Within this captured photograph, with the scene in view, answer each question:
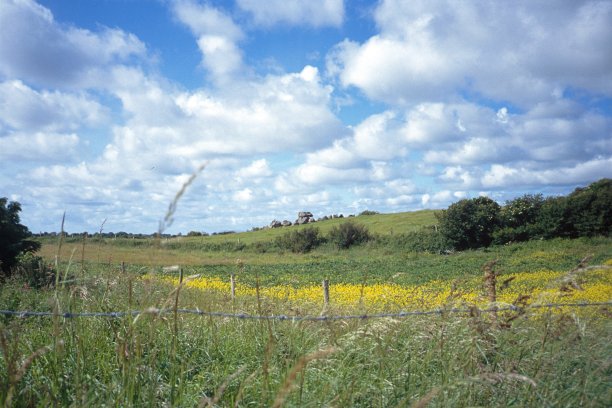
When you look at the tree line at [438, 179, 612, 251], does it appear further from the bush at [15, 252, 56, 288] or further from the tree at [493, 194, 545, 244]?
the bush at [15, 252, 56, 288]

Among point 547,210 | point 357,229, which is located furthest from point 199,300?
point 357,229

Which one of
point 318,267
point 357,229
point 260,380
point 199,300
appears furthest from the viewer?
point 357,229

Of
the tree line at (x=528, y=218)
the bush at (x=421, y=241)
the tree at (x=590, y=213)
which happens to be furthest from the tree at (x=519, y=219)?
the bush at (x=421, y=241)

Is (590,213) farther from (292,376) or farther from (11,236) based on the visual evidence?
(292,376)

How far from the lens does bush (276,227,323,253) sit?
53056 mm

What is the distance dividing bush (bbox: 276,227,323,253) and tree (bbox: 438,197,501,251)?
16.3 meters

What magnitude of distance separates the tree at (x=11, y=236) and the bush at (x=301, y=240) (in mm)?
39903

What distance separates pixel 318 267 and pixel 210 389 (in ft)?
102

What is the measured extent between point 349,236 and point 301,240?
5918 mm

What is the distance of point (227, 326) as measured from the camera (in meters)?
4.69

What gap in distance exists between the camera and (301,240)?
53688mm

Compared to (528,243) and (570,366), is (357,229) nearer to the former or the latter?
(528,243)

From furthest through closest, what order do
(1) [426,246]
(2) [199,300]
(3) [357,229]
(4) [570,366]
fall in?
(3) [357,229] → (1) [426,246] → (2) [199,300] → (4) [570,366]

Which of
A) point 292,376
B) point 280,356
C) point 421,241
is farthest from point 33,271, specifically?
Answer: point 421,241
